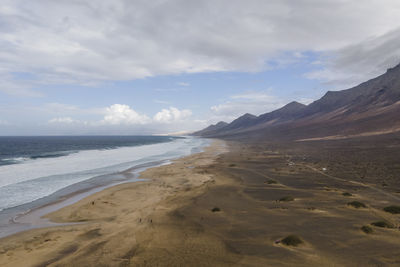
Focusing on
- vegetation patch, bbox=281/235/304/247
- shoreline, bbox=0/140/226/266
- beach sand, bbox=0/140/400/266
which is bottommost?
shoreline, bbox=0/140/226/266

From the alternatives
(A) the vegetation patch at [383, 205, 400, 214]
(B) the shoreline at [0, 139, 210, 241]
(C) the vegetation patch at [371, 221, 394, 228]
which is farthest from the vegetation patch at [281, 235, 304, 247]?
(B) the shoreline at [0, 139, 210, 241]

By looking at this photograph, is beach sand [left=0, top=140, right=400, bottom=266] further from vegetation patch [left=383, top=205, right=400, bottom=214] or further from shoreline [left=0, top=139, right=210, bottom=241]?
shoreline [left=0, top=139, right=210, bottom=241]

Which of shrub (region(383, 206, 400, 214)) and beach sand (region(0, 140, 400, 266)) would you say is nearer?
beach sand (region(0, 140, 400, 266))

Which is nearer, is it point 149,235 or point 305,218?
point 149,235

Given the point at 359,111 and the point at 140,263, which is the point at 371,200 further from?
the point at 359,111

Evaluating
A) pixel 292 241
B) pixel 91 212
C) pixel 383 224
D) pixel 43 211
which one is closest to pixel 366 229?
pixel 383 224

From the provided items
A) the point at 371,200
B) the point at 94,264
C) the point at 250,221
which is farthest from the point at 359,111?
the point at 94,264
